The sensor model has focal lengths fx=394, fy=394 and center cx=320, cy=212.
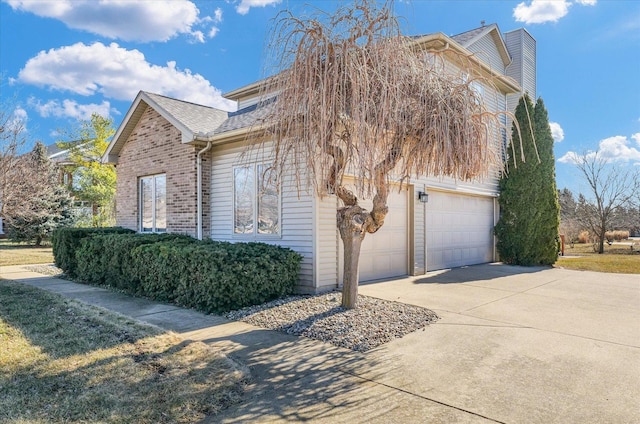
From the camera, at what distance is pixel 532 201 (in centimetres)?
1319

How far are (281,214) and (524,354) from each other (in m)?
5.14

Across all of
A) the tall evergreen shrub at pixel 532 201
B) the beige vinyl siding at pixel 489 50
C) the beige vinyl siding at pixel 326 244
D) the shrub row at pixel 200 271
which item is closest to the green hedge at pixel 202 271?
→ the shrub row at pixel 200 271

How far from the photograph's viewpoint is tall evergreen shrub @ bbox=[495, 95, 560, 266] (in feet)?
42.7

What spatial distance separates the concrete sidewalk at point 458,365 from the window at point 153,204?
3.77m

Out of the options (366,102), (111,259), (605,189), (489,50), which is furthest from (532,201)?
(111,259)

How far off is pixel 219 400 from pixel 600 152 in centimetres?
2503

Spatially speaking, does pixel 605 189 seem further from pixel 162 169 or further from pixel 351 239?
pixel 162 169

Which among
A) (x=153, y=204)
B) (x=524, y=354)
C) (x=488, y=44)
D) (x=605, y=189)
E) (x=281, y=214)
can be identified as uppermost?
(x=488, y=44)

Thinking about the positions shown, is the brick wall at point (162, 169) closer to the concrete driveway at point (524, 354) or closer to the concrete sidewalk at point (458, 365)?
the concrete sidewalk at point (458, 365)

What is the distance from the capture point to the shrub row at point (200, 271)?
652 centimetres

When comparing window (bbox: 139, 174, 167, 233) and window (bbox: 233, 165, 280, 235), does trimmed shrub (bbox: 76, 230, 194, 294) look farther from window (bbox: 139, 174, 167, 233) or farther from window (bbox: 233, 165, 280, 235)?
window (bbox: 139, 174, 167, 233)

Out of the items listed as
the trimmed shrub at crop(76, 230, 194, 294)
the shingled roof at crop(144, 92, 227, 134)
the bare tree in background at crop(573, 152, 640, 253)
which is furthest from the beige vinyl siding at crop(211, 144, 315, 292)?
the bare tree in background at crop(573, 152, 640, 253)

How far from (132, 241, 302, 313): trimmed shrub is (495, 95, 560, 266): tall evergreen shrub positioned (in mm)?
8955

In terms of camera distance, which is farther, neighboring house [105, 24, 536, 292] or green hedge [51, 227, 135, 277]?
green hedge [51, 227, 135, 277]
